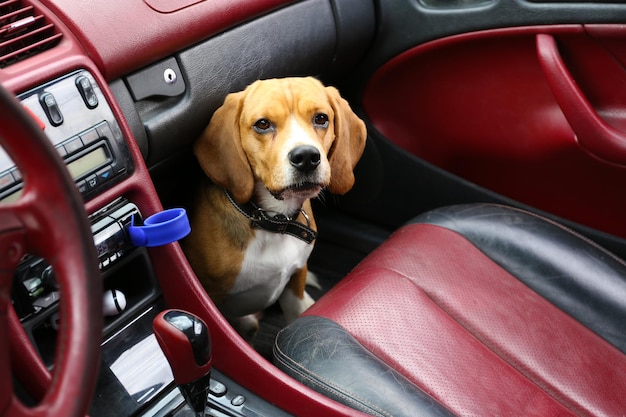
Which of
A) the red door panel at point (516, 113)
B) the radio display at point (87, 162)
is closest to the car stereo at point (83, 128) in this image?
the radio display at point (87, 162)

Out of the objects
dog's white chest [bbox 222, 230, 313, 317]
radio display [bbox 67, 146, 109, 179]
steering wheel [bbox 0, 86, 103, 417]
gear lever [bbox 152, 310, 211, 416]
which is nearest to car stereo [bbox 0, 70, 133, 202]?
radio display [bbox 67, 146, 109, 179]

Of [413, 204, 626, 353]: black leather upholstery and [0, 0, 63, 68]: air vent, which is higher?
[0, 0, 63, 68]: air vent

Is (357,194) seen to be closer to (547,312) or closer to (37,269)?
(547,312)

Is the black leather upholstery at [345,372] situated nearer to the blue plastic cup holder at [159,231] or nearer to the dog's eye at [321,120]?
the blue plastic cup holder at [159,231]

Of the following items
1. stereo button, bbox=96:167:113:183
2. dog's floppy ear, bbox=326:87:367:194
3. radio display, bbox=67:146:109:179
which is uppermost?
radio display, bbox=67:146:109:179

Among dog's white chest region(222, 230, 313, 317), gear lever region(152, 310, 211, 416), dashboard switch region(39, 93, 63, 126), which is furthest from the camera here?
dog's white chest region(222, 230, 313, 317)

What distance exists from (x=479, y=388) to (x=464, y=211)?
1.98ft

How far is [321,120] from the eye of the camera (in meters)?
2.01

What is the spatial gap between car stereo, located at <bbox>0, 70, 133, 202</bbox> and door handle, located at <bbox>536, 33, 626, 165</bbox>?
4.03 feet

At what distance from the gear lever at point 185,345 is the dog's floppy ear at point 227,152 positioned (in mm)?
741

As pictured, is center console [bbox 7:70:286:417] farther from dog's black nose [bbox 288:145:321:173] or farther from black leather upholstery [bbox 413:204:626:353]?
black leather upholstery [bbox 413:204:626:353]

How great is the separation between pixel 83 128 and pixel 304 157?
535 millimetres

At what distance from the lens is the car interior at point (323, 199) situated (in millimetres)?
1281

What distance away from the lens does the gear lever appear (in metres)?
1.24
